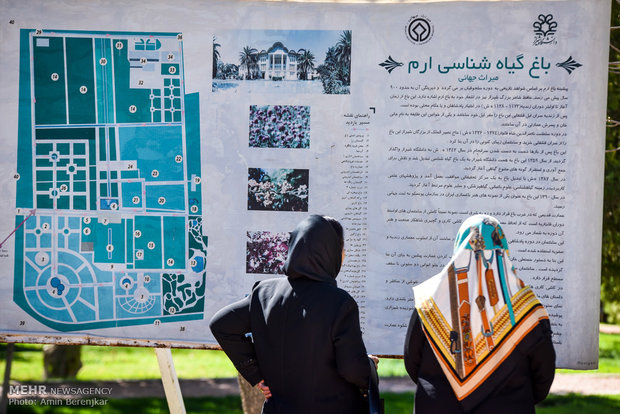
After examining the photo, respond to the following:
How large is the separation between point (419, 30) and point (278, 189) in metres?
1.25

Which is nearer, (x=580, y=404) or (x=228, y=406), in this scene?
(x=580, y=404)

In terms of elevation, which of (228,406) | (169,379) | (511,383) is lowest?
(228,406)

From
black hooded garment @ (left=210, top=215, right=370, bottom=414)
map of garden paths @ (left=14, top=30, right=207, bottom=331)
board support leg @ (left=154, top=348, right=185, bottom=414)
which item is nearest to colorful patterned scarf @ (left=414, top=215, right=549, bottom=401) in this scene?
black hooded garment @ (left=210, top=215, right=370, bottom=414)

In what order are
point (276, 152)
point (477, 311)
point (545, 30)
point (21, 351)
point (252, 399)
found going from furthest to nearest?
1. point (21, 351)
2. point (252, 399)
3. point (276, 152)
4. point (545, 30)
5. point (477, 311)

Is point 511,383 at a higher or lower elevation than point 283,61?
lower

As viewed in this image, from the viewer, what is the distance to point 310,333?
3021 mm

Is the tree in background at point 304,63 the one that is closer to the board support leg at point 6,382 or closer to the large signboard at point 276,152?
the large signboard at point 276,152

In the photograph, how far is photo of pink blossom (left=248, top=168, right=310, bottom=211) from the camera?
13.8 feet

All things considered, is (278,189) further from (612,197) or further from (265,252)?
(612,197)

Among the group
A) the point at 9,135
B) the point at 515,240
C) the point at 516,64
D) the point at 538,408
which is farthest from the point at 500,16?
the point at 538,408

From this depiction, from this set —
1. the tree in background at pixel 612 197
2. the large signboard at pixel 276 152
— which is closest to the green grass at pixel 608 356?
the tree in background at pixel 612 197

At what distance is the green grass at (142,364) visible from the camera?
13930mm

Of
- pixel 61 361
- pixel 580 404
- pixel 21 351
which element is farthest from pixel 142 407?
pixel 21 351

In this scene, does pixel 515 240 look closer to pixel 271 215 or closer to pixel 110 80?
pixel 271 215
